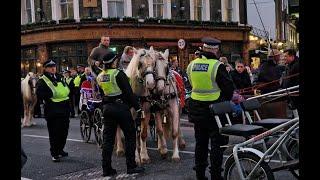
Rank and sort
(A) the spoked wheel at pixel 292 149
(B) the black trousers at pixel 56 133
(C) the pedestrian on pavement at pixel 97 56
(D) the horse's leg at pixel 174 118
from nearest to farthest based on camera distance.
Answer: (A) the spoked wheel at pixel 292 149, (D) the horse's leg at pixel 174 118, (B) the black trousers at pixel 56 133, (C) the pedestrian on pavement at pixel 97 56

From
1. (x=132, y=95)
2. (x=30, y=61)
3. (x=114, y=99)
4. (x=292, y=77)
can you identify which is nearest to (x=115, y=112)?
(x=114, y=99)

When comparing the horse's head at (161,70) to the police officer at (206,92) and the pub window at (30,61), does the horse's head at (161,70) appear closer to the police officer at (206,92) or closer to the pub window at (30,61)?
the police officer at (206,92)

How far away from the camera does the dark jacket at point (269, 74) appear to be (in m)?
11.6

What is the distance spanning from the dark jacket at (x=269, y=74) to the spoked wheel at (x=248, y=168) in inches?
229

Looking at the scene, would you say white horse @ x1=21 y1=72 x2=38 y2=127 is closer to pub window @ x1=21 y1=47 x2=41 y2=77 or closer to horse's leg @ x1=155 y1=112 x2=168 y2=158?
horse's leg @ x1=155 y1=112 x2=168 y2=158

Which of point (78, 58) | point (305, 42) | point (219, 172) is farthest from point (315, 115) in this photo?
point (78, 58)

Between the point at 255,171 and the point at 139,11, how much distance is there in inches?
1100

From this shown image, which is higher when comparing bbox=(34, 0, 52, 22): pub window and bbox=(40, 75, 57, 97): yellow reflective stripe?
bbox=(34, 0, 52, 22): pub window

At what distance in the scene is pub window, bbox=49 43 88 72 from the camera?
1245 inches

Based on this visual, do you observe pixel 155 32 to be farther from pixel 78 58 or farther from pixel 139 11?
pixel 78 58

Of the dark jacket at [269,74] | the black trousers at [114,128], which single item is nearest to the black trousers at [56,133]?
the black trousers at [114,128]

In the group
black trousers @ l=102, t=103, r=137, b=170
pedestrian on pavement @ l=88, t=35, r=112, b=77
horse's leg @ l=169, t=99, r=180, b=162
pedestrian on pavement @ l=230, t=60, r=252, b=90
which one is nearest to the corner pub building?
pedestrian on pavement @ l=230, t=60, r=252, b=90

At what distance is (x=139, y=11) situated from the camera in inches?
1292

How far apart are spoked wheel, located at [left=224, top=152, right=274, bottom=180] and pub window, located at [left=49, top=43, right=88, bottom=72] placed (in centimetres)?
2601
